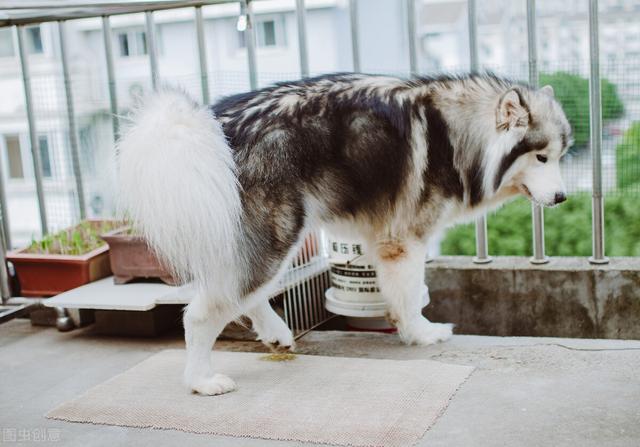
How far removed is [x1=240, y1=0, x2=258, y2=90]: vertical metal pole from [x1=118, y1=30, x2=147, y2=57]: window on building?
50.8 ft

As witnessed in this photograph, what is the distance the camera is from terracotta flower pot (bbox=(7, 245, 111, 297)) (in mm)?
3791

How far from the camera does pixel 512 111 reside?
2875 mm

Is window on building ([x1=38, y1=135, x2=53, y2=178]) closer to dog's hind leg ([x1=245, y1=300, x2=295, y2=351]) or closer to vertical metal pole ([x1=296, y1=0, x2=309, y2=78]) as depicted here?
vertical metal pole ([x1=296, y1=0, x2=309, y2=78])

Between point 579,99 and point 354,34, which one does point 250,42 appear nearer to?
point 354,34

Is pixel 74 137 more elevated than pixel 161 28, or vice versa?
pixel 161 28

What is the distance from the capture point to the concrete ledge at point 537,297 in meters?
3.63

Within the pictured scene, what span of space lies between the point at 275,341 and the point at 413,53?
1616mm

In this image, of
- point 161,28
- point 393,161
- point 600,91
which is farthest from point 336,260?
point 161,28

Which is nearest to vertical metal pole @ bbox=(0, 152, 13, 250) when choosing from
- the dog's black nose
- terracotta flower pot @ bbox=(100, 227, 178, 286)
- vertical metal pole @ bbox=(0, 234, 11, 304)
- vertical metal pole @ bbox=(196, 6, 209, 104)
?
vertical metal pole @ bbox=(0, 234, 11, 304)

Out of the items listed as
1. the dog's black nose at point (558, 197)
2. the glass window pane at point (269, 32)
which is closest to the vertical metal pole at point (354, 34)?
the dog's black nose at point (558, 197)

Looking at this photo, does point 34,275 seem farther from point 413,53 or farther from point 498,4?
point 498,4

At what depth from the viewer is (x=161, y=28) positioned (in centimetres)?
1888

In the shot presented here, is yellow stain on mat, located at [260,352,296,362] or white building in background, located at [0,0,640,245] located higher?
white building in background, located at [0,0,640,245]

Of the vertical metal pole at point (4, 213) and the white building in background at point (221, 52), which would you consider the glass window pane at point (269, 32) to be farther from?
the vertical metal pole at point (4, 213)
